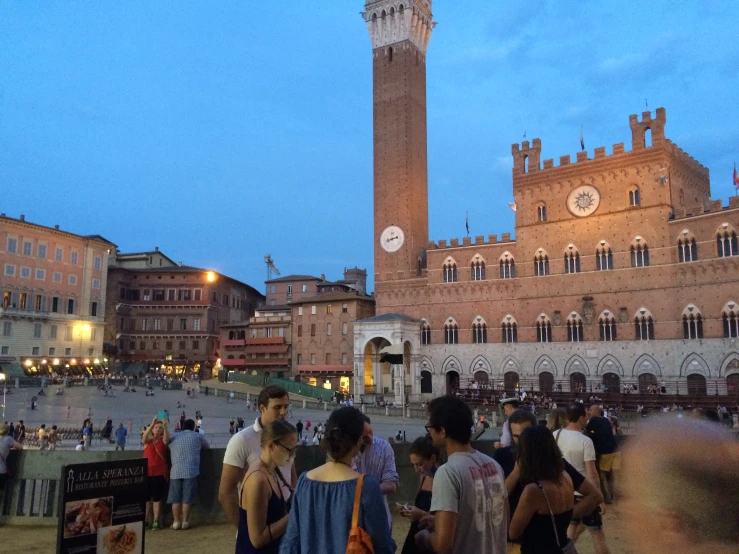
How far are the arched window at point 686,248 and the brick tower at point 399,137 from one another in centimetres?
1917

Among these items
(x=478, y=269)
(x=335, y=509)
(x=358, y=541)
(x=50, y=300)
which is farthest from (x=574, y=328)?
(x=50, y=300)

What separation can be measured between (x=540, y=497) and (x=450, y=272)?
4264cm

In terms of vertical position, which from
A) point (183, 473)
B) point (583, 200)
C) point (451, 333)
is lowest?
point (183, 473)

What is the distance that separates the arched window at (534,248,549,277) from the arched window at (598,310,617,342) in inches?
199

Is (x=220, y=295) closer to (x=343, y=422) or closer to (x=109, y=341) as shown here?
(x=109, y=341)

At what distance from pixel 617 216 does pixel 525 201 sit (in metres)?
6.83

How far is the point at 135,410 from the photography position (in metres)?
37.8

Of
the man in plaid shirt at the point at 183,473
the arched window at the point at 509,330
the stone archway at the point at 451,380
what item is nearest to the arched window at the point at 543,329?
the arched window at the point at 509,330

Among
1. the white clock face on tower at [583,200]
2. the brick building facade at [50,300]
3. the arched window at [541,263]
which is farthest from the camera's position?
the brick building facade at [50,300]

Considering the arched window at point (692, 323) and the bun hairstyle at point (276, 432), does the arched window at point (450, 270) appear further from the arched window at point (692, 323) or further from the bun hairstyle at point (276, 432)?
the bun hairstyle at point (276, 432)

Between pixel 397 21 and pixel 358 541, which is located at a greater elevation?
pixel 397 21

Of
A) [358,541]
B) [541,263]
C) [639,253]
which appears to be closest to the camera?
[358,541]

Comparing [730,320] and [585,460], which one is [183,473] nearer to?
[585,460]

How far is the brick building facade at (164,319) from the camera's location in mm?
64500
